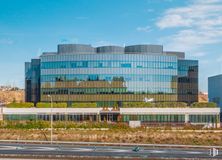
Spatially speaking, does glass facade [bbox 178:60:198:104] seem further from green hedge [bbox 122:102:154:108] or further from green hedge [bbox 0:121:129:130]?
green hedge [bbox 0:121:129:130]

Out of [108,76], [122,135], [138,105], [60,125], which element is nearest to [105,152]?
[122,135]

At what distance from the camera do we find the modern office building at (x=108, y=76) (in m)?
134

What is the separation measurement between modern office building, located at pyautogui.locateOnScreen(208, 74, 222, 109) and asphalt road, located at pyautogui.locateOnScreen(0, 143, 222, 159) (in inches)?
2892

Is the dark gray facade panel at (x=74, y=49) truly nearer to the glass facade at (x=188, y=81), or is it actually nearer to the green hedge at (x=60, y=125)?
the glass facade at (x=188, y=81)

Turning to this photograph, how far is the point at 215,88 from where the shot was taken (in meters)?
154

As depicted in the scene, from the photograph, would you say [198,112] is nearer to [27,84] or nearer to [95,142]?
[95,142]

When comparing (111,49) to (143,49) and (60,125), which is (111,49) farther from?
(60,125)

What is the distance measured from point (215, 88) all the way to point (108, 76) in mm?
40890

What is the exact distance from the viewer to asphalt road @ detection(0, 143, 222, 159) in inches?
2591

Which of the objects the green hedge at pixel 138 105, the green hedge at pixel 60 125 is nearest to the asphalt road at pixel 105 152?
the green hedge at pixel 60 125

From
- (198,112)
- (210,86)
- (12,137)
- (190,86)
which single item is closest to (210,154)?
(12,137)

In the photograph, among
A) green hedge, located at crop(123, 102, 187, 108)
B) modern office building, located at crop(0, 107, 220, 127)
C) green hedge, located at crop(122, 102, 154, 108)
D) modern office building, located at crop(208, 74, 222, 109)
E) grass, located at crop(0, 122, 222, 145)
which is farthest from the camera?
modern office building, located at crop(208, 74, 222, 109)

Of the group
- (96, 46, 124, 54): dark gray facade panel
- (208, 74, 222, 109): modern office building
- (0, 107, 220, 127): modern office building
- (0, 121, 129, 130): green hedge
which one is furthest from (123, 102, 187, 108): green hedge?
(208, 74, 222, 109): modern office building

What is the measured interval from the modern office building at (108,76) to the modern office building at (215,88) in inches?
584
